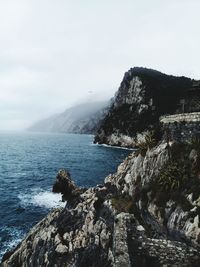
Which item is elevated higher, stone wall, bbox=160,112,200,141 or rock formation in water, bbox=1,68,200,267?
stone wall, bbox=160,112,200,141

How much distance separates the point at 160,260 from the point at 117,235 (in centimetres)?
335

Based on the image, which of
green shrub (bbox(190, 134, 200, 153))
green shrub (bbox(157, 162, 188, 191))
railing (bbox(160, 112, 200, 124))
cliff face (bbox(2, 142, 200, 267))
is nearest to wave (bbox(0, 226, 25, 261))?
cliff face (bbox(2, 142, 200, 267))

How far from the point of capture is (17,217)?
5494 centimetres

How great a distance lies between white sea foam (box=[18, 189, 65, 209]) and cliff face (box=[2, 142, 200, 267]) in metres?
18.3

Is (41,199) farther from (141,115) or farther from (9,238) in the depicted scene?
(141,115)

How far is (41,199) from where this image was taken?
217 ft

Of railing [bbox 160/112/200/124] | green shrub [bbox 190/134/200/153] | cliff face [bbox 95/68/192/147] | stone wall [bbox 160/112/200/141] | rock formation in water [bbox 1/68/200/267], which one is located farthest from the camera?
cliff face [bbox 95/68/192/147]

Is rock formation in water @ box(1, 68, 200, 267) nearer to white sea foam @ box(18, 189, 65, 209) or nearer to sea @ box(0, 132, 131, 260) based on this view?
sea @ box(0, 132, 131, 260)

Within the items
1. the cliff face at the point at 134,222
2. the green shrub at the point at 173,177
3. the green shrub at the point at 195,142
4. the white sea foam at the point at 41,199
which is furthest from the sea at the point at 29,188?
the green shrub at the point at 195,142

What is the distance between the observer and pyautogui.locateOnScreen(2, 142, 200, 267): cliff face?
19.6m

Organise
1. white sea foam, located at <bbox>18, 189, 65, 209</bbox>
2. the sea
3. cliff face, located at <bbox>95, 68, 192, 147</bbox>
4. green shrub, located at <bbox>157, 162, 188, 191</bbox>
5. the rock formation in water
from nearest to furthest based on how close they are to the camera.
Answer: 1. the rock formation in water
2. green shrub, located at <bbox>157, 162, 188, 191</bbox>
3. the sea
4. white sea foam, located at <bbox>18, 189, 65, 209</bbox>
5. cliff face, located at <bbox>95, 68, 192, 147</bbox>

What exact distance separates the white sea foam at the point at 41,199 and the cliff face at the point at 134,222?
60.2 feet

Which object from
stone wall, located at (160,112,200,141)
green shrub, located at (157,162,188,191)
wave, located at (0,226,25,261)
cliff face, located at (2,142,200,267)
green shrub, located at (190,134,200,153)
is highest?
stone wall, located at (160,112,200,141)

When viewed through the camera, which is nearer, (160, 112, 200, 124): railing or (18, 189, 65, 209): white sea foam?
(160, 112, 200, 124): railing
